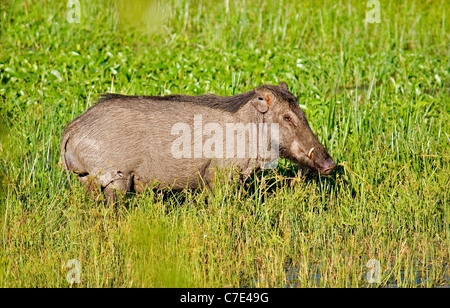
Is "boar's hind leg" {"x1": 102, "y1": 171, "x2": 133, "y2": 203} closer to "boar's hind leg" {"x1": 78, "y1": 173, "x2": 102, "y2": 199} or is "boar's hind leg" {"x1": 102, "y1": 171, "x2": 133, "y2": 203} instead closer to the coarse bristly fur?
"boar's hind leg" {"x1": 78, "y1": 173, "x2": 102, "y2": 199}

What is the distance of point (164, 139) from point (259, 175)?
1046 millimetres

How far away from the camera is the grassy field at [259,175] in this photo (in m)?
4.44

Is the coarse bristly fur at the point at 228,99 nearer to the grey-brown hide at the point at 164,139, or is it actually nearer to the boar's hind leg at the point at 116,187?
the grey-brown hide at the point at 164,139

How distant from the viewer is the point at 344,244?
4.98 metres

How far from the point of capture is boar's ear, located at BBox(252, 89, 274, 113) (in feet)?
18.5

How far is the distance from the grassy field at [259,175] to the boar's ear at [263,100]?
2.10 ft

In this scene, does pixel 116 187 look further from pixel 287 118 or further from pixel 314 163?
pixel 314 163

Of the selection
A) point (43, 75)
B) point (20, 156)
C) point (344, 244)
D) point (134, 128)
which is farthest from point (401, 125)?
point (43, 75)

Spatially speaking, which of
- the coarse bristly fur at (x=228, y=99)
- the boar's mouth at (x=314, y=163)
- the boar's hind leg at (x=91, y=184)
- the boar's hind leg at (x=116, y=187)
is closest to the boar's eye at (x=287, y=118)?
the coarse bristly fur at (x=228, y=99)

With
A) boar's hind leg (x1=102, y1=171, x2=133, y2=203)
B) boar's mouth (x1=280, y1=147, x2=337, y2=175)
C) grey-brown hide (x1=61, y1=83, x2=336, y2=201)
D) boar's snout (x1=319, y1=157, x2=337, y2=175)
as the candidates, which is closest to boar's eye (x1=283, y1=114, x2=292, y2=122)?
grey-brown hide (x1=61, y1=83, x2=336, y2=201)

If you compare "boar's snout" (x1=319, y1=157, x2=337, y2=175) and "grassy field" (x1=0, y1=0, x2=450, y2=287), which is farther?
"boar's snout" (x1=319, y1=157, x2=337, y2=175)

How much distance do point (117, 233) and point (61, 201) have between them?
0.84 m

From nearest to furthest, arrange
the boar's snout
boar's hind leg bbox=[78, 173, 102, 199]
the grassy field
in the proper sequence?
the grassy field
boar's hind leg bbox=[78, 173, 102, 199]
the boar's snout

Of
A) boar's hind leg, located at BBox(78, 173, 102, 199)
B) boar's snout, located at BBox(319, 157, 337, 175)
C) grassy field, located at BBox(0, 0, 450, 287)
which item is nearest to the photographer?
grassy field, located at BBox(0, 0, 450, 287)
